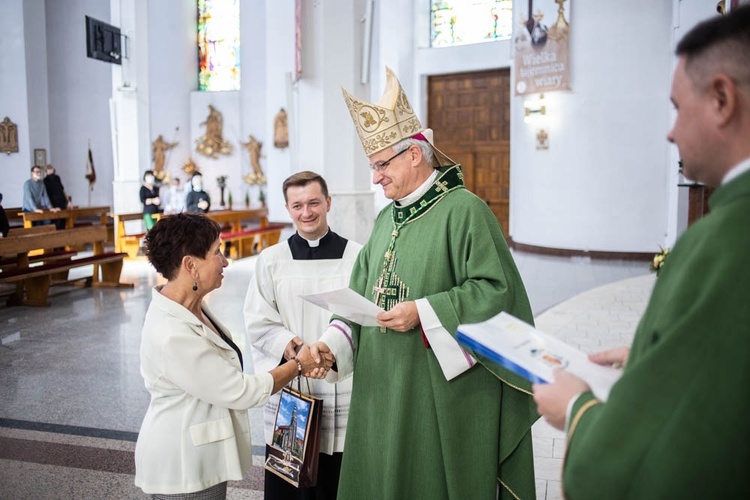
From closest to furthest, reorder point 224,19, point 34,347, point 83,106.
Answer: point 34,347
point 83,106
point 224,19

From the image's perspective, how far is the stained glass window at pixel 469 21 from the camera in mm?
14992

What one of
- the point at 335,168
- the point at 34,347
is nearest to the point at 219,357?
the point at 34,347

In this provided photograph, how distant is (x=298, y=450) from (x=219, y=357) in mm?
567

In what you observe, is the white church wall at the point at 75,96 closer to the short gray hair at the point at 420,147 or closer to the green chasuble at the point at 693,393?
the short gray hair at the point at 420,147

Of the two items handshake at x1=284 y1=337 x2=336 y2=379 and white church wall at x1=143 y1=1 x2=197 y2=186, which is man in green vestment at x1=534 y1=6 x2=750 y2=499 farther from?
white church wall at x1=143 y1=1 x2=197 y2=186

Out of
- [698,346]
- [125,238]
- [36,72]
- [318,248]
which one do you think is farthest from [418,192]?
[36,72]

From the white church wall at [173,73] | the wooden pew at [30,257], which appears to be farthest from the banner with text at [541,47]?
the white church wall at [173,73]

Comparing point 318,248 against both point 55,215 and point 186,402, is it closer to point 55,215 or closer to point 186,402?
point 186,402

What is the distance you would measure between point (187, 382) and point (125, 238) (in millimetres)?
11202

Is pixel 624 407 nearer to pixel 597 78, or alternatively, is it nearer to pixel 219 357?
pixel 219 357

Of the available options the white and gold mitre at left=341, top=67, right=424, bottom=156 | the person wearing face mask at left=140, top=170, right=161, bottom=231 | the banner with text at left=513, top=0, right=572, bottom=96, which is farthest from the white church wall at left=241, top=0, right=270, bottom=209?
the white and gold mitre at left=341, top=67, right=424, bottom=156

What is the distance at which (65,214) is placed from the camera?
493 inches

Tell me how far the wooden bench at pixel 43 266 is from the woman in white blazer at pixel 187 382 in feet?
20.8

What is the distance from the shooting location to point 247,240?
13117mm
